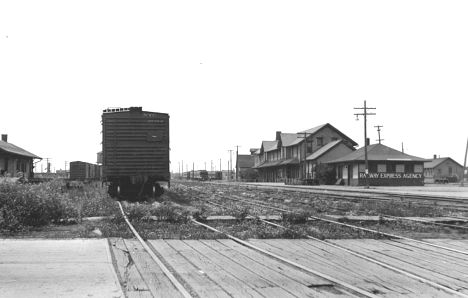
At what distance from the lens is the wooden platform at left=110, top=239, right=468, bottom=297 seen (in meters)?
5.71

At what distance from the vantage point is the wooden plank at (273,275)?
5.68 meters

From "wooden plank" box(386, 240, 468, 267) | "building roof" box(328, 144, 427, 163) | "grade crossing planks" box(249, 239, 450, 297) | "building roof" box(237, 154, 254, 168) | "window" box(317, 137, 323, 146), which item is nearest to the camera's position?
"grade crossing planks" box(249, 239, 450, 297)

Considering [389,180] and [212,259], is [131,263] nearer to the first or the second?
[212,259]

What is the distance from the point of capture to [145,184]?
72.9 ft

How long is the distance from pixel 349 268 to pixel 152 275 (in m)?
2.93

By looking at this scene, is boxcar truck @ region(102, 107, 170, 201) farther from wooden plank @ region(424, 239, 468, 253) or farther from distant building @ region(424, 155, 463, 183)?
distant building @ region(424, 155, 463, 183)

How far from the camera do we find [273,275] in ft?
21.2

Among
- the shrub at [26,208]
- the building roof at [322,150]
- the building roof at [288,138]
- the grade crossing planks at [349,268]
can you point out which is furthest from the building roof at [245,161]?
the grade crossing planks at [349,268]

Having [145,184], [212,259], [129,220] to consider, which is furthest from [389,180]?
[212,259]

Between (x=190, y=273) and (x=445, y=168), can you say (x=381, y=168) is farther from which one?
(x=445, y=168)

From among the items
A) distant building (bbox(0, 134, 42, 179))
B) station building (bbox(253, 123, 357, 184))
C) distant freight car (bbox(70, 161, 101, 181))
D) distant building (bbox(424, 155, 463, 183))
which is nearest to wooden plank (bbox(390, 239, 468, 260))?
distant building (bbox(0, 134, 42, 179))

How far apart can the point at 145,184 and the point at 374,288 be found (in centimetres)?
1741

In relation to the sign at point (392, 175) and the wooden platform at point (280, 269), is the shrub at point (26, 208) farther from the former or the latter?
the sign at point (392, 175)

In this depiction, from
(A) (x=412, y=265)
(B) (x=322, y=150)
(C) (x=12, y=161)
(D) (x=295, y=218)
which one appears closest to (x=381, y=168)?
(B) (x=322, y=150)
